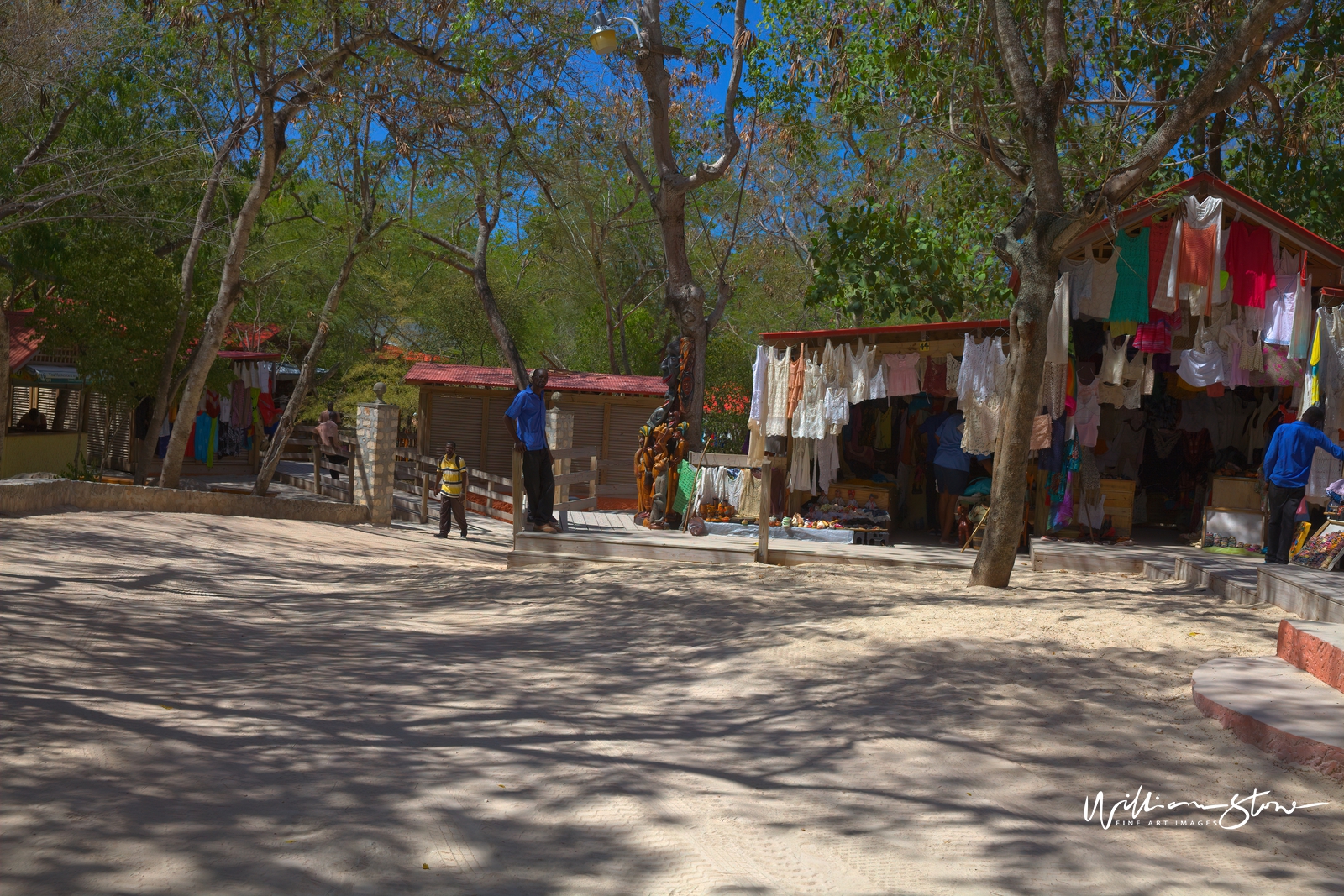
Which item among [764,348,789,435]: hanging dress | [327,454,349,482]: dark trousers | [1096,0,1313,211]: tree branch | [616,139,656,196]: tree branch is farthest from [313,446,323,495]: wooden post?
[1096,0,1313,211]: tree branch

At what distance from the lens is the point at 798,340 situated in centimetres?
1333

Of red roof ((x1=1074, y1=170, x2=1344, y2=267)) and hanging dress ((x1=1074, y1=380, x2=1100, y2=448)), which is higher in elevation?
red roof ((x1=1074, y1=170, x2=1344, y2=267))

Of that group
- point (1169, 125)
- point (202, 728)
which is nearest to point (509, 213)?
point (1169, 125)

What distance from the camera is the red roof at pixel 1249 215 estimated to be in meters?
11.4

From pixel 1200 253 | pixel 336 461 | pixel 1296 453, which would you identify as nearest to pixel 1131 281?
pixel 1200 253

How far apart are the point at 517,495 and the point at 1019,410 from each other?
527 centimetres

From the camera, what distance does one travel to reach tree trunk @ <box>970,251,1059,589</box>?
29.8 ft

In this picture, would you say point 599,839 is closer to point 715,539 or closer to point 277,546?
point 715,539

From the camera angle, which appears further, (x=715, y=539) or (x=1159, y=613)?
(x=715, y=539)

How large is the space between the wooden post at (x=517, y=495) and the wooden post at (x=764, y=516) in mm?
2561

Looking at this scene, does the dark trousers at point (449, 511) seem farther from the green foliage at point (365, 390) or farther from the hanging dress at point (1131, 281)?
the green foliage at point (365, 390)

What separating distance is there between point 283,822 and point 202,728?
132 cm

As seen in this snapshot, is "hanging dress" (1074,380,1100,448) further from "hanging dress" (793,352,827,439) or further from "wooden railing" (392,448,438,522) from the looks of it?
"wooden railing" (392,448,438,522)

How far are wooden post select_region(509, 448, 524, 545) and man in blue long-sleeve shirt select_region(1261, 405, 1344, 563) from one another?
720 cm
